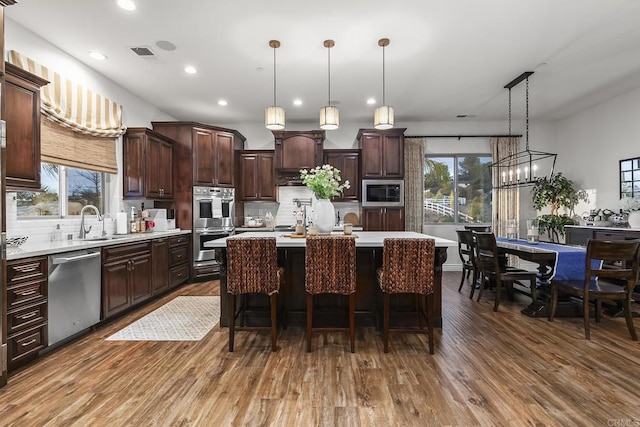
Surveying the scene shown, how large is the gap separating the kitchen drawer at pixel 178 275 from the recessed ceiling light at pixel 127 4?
345 centimetres

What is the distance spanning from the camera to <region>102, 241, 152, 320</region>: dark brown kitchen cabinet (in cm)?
351

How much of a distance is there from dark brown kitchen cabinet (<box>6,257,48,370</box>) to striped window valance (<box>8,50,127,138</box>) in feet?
6.15

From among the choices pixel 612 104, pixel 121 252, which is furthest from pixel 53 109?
pixel 612 104

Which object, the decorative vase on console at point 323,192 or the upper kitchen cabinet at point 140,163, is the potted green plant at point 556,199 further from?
the upper kitchen cabinet at point 140,163

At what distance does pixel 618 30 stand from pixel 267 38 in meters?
3.69

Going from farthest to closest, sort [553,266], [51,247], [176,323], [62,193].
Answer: [62,193], [553,266], [176,323], [51,247]

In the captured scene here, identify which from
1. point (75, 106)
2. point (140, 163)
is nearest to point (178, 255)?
point (140, 163)

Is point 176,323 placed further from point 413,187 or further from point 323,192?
point 413,187

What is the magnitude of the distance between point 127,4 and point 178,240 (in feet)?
10.8

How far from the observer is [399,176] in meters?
6.06

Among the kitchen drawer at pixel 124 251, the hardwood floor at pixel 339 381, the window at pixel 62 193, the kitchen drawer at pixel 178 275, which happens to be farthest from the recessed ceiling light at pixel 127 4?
the kitchen drawer at pixel 178 275

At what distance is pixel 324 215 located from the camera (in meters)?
3.45

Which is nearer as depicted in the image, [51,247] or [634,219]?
[51,247]

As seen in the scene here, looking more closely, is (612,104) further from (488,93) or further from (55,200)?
(55,200)
